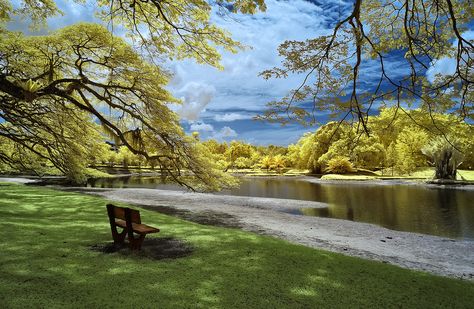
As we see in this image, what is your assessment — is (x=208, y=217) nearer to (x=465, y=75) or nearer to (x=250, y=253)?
(x=250, y=253)

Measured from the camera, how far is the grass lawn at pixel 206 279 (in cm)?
439

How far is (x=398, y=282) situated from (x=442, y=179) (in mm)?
40484

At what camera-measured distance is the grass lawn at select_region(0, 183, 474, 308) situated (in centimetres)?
439

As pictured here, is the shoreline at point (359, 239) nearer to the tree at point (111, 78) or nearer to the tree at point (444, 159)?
the tree at point (111, 78)

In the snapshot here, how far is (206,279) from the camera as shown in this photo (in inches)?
207

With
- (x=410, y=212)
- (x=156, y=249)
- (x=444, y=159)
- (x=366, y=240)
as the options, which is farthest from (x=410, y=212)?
(x=444, y=159)

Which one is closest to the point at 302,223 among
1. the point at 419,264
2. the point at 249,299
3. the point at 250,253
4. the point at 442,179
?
the point at 419,264

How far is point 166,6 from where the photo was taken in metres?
7.66

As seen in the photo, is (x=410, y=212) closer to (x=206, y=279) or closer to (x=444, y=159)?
(x=206, y=279)

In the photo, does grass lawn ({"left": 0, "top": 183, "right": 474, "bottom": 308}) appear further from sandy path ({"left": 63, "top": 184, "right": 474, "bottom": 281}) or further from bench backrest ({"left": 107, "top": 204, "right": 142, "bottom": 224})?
sandy path ({"left": 63, "top": 184, "right": 474, "bottom": 281})

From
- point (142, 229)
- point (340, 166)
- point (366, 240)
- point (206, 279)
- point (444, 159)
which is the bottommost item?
point (366, 240)

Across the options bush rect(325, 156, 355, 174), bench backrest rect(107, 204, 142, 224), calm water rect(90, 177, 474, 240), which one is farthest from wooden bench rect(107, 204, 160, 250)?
bush rect(325, 156, 355, 174)

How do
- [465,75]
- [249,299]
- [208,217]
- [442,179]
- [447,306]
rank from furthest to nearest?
[442,179]
[208,217]
[465,75]
[447,306]
[249,299]

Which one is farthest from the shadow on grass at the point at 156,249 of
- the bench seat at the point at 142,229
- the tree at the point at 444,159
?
the tree at the point at 444,159
